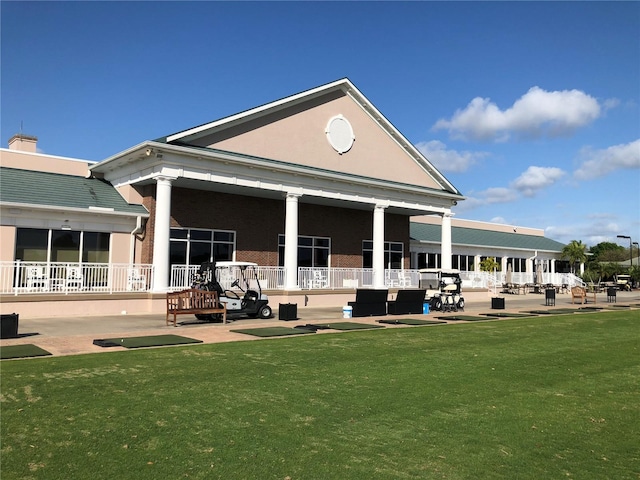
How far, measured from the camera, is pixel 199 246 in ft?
75.6

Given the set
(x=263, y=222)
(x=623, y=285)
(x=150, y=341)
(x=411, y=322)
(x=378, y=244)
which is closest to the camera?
(x=150, y=341)

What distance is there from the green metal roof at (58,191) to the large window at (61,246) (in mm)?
1065

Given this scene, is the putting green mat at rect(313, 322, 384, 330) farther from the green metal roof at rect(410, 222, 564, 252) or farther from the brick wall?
the green metal roof at rect(410, 222, 564, 252)

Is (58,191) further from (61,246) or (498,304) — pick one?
(498,304)

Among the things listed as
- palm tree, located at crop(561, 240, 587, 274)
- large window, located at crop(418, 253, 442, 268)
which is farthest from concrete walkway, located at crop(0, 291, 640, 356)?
palm tree, located at crop(561, 240, 587, 274)

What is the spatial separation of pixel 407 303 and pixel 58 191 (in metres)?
13.6

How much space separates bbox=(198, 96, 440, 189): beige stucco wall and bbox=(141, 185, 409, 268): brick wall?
9.21ft

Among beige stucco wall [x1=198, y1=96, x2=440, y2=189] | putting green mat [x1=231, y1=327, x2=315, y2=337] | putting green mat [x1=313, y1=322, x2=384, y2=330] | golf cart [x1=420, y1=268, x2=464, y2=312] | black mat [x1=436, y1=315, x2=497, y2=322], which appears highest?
beige stucco wall [x1=198, y1=96, x2=440, y2=189]

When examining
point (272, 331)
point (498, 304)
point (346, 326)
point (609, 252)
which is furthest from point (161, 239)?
point (609, 252)

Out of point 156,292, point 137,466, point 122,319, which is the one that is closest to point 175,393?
point 137,466

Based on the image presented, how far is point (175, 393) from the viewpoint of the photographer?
281 inches

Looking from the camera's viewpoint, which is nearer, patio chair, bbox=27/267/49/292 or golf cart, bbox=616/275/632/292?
patio chair, bbox=27/267/49/292

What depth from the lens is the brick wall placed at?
2238cm

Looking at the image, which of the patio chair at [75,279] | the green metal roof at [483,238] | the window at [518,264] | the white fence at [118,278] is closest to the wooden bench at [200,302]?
the white fence at [118,278]
